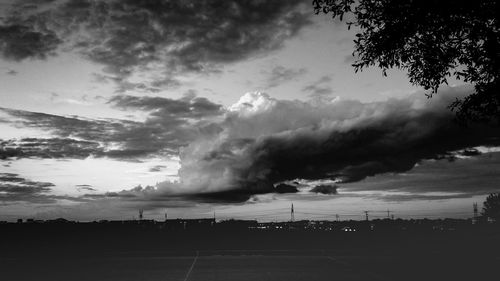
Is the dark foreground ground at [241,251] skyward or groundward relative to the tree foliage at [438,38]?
groundward

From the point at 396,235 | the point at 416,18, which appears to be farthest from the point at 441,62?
the point at 396,235

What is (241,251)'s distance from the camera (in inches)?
2438

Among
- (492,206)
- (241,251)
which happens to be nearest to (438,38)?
(241,251)

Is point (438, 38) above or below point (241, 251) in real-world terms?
above

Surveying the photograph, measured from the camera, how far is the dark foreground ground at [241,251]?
29969mm

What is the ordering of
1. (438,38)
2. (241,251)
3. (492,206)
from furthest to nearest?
(492,206), (241,251), (438,38)

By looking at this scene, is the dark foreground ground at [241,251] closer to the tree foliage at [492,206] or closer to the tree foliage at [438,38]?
the tree foliage at [438,38]

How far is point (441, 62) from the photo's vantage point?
35.1 ft

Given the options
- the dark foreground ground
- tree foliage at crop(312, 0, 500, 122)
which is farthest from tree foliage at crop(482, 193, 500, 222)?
tree foliage at crop(312, 0, 500, 122)

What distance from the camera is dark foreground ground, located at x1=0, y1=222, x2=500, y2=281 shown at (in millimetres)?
29969

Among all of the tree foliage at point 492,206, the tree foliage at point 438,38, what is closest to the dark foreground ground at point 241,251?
the tree foliage at point 438,38

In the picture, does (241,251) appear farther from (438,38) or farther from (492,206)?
(492,206)

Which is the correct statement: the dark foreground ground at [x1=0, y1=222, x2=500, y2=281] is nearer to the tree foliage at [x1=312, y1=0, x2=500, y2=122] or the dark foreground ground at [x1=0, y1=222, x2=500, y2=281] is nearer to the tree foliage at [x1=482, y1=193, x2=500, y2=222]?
the tree foliage at [x1=312, y1=0, x2=500, y2=122]

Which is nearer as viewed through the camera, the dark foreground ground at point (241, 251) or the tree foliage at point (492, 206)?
the dark foreground ground at point (241, 251)
